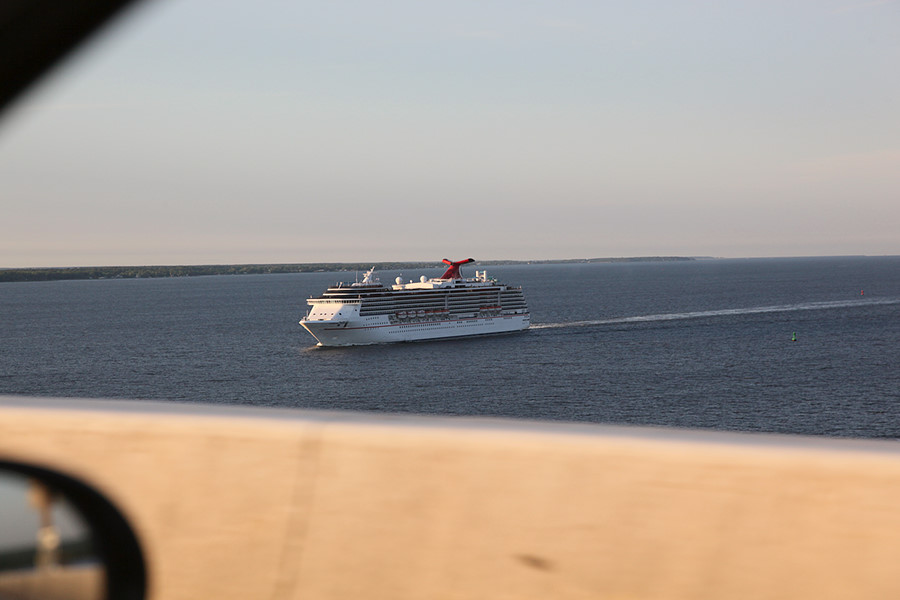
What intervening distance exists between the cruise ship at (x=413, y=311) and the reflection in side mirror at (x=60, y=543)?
2062 inches

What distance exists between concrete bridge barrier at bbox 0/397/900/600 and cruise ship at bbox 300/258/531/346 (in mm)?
51224

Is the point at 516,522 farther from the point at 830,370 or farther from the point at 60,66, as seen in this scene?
the point at 830,370

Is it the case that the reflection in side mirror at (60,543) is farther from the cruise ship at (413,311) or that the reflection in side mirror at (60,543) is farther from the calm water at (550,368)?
the cruise ship at (413,311)

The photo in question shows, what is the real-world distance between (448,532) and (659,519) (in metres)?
0.69

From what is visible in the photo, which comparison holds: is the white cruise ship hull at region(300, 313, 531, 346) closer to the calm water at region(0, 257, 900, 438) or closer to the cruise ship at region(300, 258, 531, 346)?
the cruise ship at region(300, 258, 531, 346)

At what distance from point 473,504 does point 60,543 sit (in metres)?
1.34

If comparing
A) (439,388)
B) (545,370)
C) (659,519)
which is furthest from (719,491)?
(545,370)

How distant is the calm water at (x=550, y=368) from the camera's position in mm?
33188

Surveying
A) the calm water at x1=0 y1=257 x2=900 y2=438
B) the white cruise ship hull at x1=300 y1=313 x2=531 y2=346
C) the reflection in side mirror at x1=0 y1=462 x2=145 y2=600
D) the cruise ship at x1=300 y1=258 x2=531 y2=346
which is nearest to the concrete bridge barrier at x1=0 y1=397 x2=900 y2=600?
the reflection in side mirror at x1=0 y1=462 x2=145 y2=600

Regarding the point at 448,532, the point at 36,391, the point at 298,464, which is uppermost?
the point at 298,464

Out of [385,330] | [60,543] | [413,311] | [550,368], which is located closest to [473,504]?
[60,543]

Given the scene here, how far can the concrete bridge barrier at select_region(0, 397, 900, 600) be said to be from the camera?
241 centimetres

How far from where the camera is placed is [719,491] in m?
2.50

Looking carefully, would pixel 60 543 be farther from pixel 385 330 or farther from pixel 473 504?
pixel 385 330
